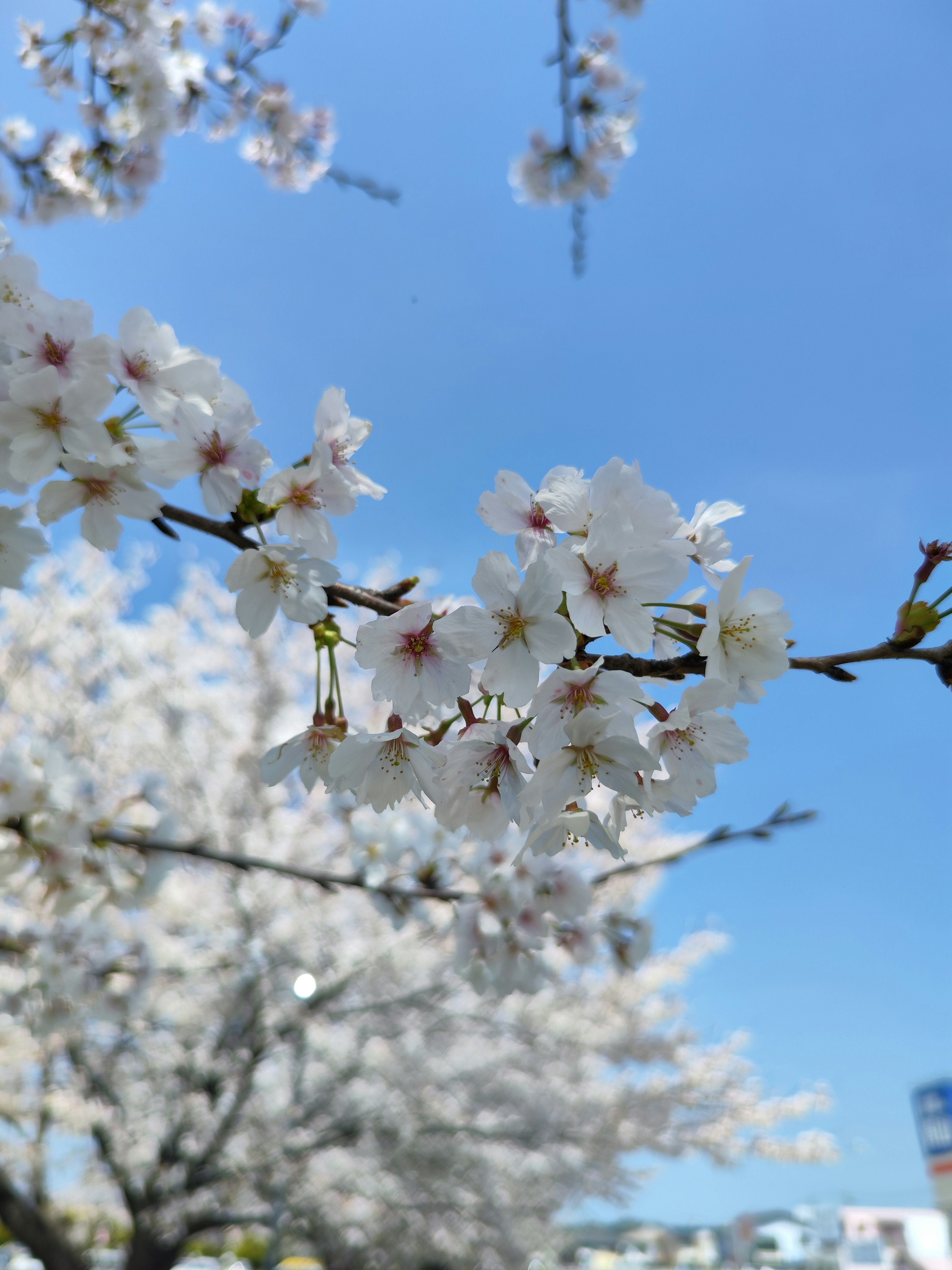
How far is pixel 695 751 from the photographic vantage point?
869 mm

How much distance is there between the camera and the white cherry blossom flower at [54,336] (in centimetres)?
93

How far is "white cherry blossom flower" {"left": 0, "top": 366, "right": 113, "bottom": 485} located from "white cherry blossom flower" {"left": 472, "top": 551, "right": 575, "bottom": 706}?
19.3 inches

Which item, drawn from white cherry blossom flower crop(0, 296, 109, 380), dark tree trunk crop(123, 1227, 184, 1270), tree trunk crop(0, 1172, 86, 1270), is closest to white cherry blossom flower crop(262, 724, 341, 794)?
white cherry blossom flower crop(0, 296, 109, 380)

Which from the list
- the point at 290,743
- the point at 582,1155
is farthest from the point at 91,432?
the point at 582,1155

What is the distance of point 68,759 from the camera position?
8.04 ft

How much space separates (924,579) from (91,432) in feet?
3.02

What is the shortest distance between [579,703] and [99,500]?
668 mm

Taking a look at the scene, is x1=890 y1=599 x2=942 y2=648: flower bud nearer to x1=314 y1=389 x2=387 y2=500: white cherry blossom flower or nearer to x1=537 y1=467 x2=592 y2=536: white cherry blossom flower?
x1=537 y1=467 x2=592 y2=536: white cherry blossom flower

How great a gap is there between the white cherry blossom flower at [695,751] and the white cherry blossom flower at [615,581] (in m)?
0.12

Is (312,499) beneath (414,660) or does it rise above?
above

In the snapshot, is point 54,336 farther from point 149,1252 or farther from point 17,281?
point 149,1252

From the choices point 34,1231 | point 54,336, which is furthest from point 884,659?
point 34,1231

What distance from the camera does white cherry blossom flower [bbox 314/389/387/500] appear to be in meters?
0.99

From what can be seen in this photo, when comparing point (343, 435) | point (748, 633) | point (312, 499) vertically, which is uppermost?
point (343, 435)
